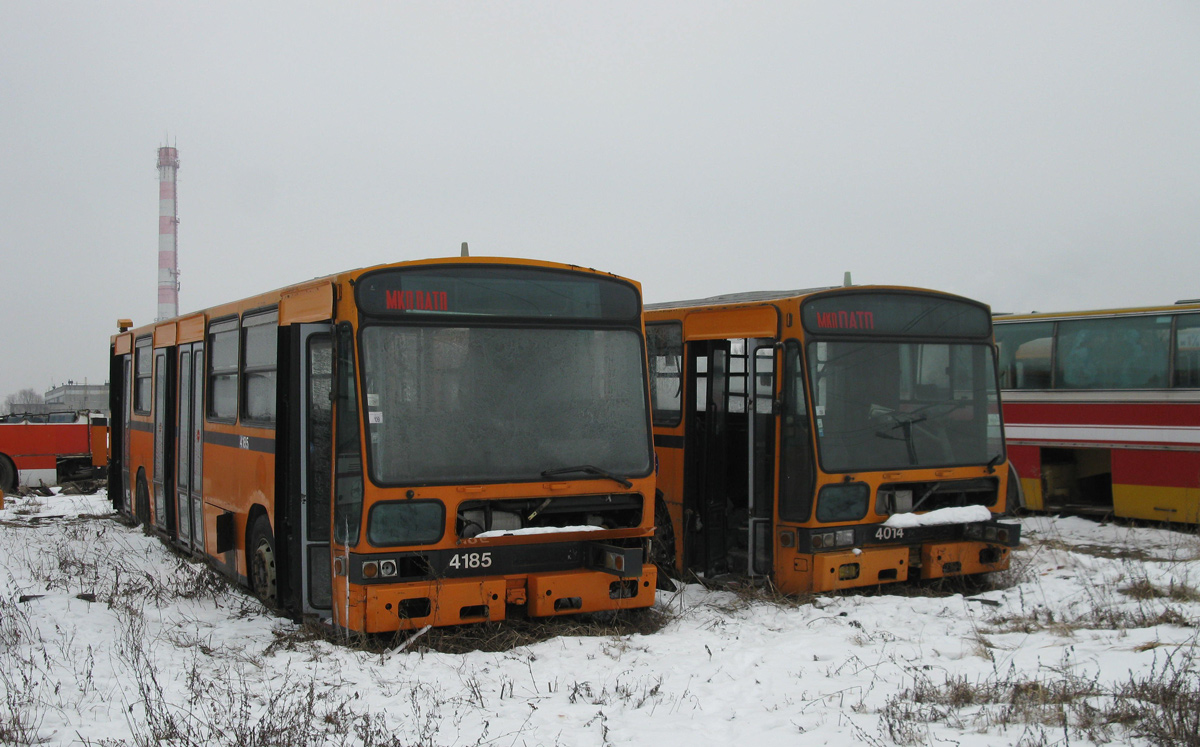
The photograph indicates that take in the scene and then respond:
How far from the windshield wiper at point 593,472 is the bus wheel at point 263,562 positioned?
249 centimetres

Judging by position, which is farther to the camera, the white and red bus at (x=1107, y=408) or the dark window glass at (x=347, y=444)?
the white and red bus at (x=1107, y=408)

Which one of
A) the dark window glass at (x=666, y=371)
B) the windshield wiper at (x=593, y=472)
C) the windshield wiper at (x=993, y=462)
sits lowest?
the windshield wiper at (x=993, y=462)

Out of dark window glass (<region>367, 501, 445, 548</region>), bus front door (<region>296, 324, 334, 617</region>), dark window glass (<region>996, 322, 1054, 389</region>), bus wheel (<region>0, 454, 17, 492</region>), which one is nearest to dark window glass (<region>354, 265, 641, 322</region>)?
bus front door (<region>296, 324, 334, 617</region>)

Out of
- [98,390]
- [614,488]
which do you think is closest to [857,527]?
[614,488]

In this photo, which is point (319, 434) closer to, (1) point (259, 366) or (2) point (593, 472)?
(1) point (259, 366)

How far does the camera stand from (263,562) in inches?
364

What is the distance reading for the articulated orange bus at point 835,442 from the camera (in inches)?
357

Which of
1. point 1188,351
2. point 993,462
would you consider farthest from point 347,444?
point 1188,351

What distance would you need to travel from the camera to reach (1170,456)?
13.6 metres

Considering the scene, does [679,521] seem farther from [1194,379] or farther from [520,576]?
[1194,379]

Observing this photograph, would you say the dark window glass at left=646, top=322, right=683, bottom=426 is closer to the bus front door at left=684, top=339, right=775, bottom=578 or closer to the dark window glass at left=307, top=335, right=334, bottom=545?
the bus front door at left=684, top=339, right=775, bottom=578

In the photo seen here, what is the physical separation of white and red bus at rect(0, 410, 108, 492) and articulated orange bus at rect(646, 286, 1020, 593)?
1726 centimetres

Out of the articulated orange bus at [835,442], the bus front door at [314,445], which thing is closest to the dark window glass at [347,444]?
the bus front door at [314,445]

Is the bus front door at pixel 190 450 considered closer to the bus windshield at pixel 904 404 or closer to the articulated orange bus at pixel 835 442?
the articulated orange bus at pixel 835 442
